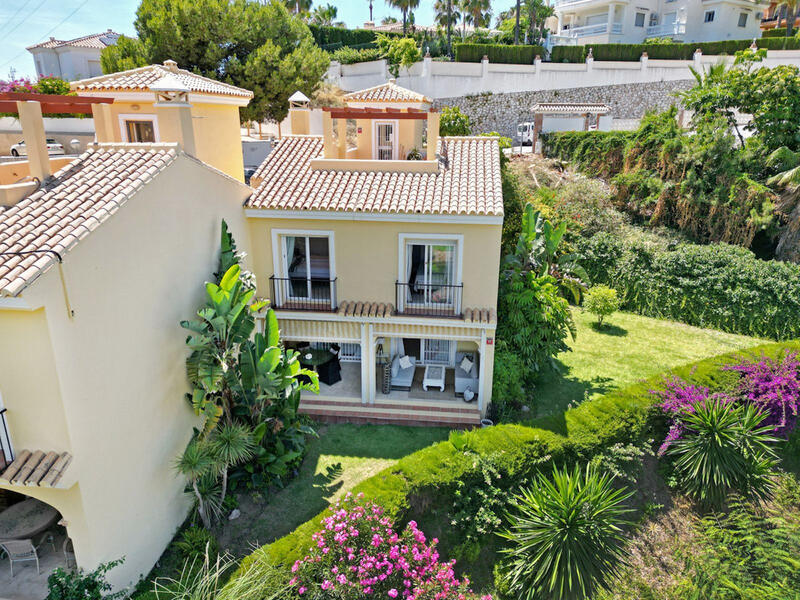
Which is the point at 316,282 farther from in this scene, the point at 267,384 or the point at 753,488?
the point at 753,488

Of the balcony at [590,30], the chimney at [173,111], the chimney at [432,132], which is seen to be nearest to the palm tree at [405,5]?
the balcony at [590,30]

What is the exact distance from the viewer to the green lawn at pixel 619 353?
862 inches

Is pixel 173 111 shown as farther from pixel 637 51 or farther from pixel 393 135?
pixel 637 51

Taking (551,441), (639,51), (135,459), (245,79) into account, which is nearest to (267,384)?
(135,459)

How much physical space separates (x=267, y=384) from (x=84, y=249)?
20.0 ft

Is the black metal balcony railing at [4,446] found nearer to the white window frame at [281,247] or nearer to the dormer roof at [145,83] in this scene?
the white window frame at [281,247]

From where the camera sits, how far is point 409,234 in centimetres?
1886

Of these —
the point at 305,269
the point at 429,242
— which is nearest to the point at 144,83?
the point at 305,269

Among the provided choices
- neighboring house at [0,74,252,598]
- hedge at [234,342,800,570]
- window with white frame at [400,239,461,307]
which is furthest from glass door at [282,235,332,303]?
hedge at [234,342,800,570]

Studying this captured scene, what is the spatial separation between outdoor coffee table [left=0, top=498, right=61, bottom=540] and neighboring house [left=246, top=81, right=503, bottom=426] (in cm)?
878

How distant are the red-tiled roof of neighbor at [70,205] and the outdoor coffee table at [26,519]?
7.09 meters

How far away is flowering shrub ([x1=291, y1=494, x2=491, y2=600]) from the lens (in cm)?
1155

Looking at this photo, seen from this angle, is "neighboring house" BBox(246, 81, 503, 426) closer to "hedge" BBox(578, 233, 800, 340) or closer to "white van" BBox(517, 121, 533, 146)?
"hedge" BBox(578, 233, 800, 340)

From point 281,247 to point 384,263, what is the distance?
156 inches
